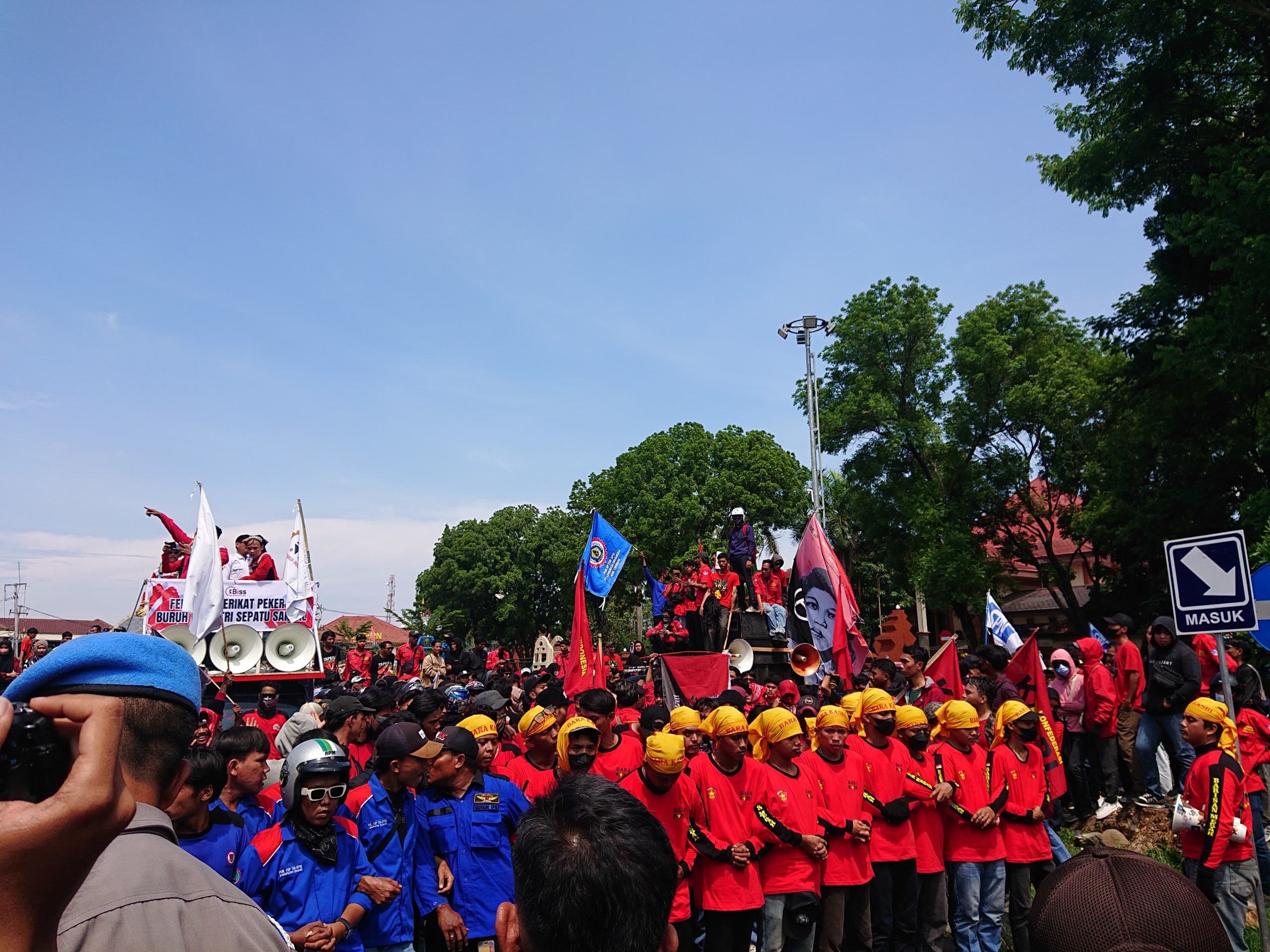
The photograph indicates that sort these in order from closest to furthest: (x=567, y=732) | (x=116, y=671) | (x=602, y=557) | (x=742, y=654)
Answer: (x=116, y=671) → (x=567, y=732) → (x=602, y=557) → (x=742, y=654)

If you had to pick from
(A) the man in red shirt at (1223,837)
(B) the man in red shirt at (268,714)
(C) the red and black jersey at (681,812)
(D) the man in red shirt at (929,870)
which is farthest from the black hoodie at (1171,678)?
(B) the man in red shirt at (268,714)

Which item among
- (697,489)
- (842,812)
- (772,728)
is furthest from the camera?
(697,489)

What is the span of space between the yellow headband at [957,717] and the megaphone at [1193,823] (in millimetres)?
1429

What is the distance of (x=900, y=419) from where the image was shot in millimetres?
29328

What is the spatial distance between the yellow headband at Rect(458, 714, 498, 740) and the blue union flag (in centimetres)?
726

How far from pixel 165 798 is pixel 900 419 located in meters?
29.6

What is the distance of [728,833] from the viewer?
5551mm

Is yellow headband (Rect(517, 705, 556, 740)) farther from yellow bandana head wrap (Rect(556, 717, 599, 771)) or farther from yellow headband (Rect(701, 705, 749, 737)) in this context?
yellow headband (Rect(701, 705, 749, 737))

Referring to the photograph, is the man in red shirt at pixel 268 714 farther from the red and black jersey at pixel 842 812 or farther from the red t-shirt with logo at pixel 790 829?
the red and black jersey at pixel 842 812

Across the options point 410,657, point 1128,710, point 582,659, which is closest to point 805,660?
point 582,659

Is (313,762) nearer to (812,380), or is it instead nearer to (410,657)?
(410,657)

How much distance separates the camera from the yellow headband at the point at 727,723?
5.71m

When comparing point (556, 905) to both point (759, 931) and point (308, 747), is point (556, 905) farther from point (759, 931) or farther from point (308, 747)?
point (759, 931)

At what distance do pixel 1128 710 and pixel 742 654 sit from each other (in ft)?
26.8
